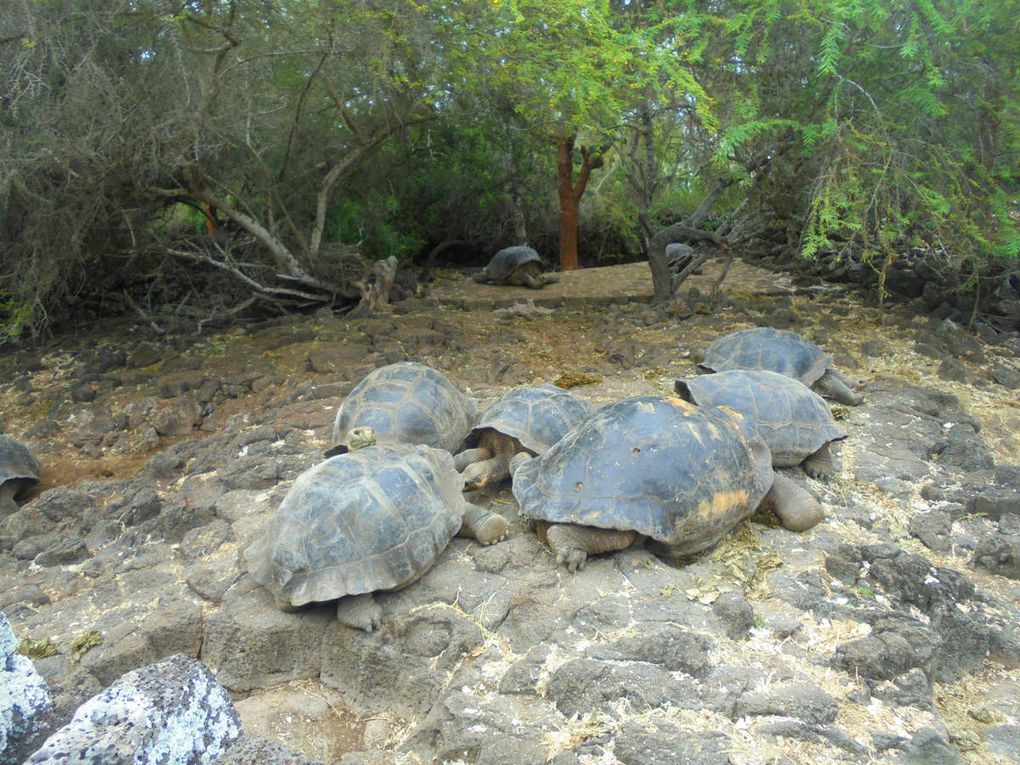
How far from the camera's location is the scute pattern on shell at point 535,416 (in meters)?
4.25

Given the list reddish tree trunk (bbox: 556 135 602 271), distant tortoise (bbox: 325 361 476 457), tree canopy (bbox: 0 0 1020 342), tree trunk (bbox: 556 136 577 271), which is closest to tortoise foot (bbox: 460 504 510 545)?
distant tortoise (bbox: 325 361 476 457)

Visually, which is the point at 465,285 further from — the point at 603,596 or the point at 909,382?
the point at 603,596

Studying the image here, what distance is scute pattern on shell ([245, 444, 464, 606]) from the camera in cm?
322

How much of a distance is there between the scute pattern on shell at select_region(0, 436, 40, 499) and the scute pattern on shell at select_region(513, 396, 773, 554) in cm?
381

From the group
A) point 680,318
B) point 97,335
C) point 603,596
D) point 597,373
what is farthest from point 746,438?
point 97,335

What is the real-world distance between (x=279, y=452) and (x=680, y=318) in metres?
4.66

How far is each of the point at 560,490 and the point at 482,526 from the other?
432 mm

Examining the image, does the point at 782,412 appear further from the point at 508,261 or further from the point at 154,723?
the point at 508,261

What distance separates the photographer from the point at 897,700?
2812 millimetres

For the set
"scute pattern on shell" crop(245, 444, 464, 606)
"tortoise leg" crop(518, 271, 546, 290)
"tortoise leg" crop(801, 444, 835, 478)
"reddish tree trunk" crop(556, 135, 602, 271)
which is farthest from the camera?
"reddish tree trunk" crop(556, 135, 602, 271)

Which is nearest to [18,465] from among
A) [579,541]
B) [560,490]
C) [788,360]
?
[560,490]

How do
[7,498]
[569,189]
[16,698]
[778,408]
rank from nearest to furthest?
Result: [16,698] → [778,408] → [7,498] → [569,189]

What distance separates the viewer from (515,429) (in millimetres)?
4289

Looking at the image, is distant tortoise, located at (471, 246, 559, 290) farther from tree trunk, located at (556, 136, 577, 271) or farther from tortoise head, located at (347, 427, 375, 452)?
tortoise head, located at (347, 427, 375, 452)
